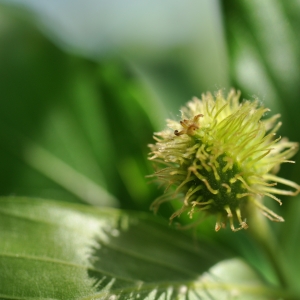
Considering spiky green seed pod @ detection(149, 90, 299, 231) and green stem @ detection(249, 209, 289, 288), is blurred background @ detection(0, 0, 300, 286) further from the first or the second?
spiky green seed pod @ detection(149, 90, 299, 231)

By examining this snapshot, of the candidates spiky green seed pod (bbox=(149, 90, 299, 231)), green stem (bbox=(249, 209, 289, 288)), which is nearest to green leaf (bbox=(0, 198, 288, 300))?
green stem (bbox=(249, 209, 289, 288))

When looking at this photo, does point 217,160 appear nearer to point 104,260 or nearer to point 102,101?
point 104,260

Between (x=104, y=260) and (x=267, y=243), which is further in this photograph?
(x=267, y=243)

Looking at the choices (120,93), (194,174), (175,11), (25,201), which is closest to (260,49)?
(120,93)

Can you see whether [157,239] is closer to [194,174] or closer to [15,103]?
[194,174]

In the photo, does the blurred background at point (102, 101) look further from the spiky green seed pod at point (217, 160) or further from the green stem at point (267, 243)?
the spiky green seed pod at point (217, 160)

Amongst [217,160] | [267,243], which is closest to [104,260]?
[217,160]

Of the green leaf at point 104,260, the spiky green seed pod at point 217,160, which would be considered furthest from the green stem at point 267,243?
the spiky green seed pod at point 217,160

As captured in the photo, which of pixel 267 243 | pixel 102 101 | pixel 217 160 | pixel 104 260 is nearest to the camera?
pixel 217 160
